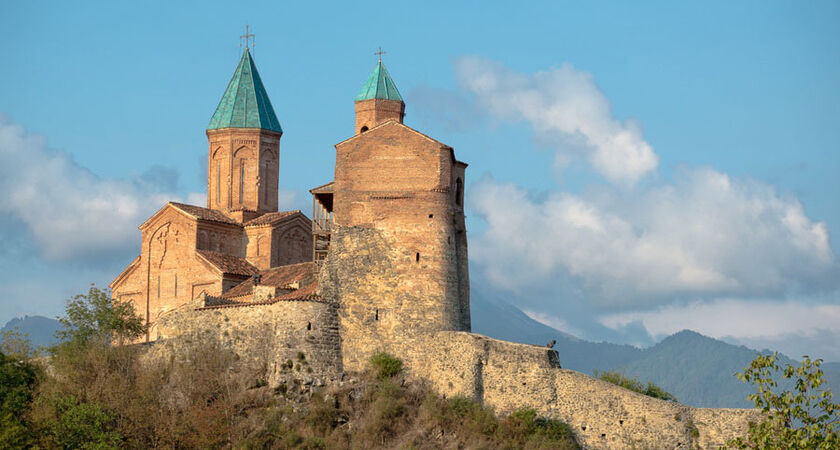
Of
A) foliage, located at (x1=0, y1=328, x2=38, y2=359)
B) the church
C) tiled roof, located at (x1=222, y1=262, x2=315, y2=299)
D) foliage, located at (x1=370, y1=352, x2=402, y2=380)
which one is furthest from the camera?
foliage, located at (x1=0, y1=328, x2=38, y2=359)

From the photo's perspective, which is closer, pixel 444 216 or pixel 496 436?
pixel 496 436

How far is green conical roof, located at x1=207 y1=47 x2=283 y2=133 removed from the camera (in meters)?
58.2

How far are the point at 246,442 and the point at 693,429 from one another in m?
13.9

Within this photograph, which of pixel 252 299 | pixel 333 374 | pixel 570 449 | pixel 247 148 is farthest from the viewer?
pixel 247 148

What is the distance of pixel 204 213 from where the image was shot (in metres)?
56.1

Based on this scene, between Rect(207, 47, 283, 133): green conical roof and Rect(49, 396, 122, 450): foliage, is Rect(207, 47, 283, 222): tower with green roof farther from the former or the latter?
Rect(49, 396, 122, 450): foliage

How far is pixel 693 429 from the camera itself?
39.6m

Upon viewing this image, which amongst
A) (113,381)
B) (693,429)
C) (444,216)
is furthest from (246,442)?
(693,429)

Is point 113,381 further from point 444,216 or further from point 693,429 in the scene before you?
point 693,429

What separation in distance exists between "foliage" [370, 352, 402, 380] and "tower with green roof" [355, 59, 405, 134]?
40.5ft

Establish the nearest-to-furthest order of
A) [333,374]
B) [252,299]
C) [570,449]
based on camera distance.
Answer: [570,449] → [333,374] → [252,299]

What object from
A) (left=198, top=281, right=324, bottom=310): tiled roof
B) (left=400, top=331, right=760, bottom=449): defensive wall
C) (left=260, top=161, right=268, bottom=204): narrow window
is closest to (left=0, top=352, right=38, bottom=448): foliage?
(left=198, top=281, right=324, bottom=310): tiled roof

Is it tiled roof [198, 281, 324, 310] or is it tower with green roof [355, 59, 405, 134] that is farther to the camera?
tower with green roof [355, 59, 405, 134]

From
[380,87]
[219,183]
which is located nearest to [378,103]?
[380,87]
